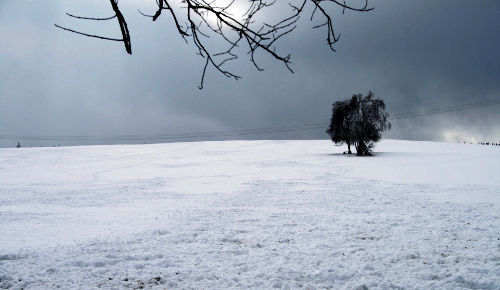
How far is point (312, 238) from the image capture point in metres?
7.33

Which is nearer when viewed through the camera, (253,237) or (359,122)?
(253,237)

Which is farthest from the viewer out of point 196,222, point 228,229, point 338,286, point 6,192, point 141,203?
point 6,192

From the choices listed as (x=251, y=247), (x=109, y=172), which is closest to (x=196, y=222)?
(x=251, y=247)

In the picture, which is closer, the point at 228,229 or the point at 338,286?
the point at 338,286

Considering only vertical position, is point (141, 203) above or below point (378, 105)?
below

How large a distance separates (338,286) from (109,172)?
21205 millimetres

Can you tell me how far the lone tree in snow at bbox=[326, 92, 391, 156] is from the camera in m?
36.4

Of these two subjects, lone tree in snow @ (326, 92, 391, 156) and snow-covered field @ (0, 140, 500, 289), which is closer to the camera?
snow-covered field @ (0, 140, 500, 289)

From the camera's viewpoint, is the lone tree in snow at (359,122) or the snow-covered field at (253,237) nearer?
the snow-covered field at (253,237)

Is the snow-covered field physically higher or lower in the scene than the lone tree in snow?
lower

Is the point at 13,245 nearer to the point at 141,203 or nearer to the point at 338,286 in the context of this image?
the point at 141,203

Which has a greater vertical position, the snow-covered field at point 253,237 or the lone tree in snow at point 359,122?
the lone tree in snow at point 359,122

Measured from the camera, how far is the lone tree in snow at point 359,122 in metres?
36.4

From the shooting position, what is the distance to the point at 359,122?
3656 centimetres
